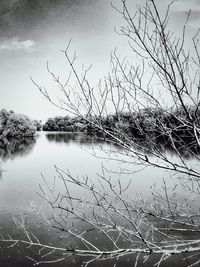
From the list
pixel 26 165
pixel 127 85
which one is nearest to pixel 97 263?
pixel 127 85

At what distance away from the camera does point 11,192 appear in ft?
72.8

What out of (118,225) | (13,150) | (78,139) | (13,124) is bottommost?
(13,150)

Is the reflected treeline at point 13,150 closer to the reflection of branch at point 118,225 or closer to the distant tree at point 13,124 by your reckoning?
the distant tree at point 13,124

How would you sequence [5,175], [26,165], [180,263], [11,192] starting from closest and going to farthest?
1. [180,263]
2. [11,192]
3. [5,175]
4. [26,165]

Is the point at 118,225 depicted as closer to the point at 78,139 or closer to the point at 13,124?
the point at 78,139

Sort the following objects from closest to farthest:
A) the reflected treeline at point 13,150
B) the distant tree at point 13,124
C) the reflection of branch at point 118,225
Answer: the reflection of branch at point 118,225, the reflected treeline at point 13,150, the distant tree at point 13,124

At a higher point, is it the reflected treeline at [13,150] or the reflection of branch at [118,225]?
the reflection of branch at [118,225]

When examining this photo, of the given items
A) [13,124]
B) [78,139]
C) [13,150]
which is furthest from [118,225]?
[13,124]

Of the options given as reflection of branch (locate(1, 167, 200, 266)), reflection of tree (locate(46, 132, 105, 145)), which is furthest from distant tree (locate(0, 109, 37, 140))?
reflection of branch (locate(1, 167, 200, 266))

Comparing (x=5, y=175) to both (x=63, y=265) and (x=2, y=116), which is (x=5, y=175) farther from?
(x=2, y=116)

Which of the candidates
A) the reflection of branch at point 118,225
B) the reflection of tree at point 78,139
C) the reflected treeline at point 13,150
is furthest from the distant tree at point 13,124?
the reflection of branch at point 118,225

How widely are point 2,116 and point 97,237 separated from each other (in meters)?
77.5

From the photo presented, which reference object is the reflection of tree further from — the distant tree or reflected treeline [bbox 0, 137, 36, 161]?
reflected treeline [bbox 0, 137, 36, 161]

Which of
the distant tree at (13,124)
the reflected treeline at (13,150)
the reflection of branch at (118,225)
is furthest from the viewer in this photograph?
the distant tree at (13,124)
